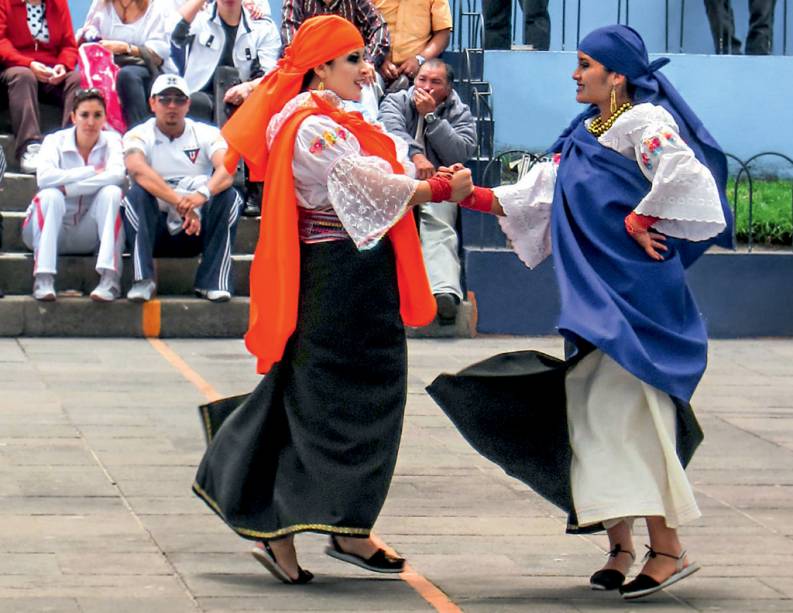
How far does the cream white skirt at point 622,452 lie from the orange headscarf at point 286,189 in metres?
0.62

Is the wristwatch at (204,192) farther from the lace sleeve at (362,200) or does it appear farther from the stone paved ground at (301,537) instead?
the lace sleeve at (362,200)

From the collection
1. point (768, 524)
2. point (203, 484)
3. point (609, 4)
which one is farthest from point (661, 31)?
point (203, 484)

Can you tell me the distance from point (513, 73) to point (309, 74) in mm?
8784

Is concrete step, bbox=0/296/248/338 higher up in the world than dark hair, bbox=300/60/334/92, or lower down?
lower down

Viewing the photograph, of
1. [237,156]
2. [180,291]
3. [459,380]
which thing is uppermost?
[237,156]

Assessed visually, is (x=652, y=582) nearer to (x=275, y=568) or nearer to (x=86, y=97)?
(x=275, y=568)

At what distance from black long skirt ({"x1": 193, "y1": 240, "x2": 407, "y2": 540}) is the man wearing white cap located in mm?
5385

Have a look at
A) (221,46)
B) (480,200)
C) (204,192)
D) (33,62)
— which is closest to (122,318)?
(204,192)

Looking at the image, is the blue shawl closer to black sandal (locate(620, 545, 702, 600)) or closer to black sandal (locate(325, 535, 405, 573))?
black sandal (locate(620, 545, 702, 600))

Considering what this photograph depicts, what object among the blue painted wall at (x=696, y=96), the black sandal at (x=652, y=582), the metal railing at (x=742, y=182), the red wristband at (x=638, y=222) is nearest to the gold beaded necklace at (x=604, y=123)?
the red wristband at (x=638, y=222)

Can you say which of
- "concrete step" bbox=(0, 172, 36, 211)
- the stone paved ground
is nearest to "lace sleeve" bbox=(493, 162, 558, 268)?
the stone paved ground

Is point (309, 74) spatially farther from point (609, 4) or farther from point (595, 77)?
point (609, 4)

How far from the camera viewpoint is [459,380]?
603 cm

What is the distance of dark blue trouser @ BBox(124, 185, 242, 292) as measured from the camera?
11164 millimetres
